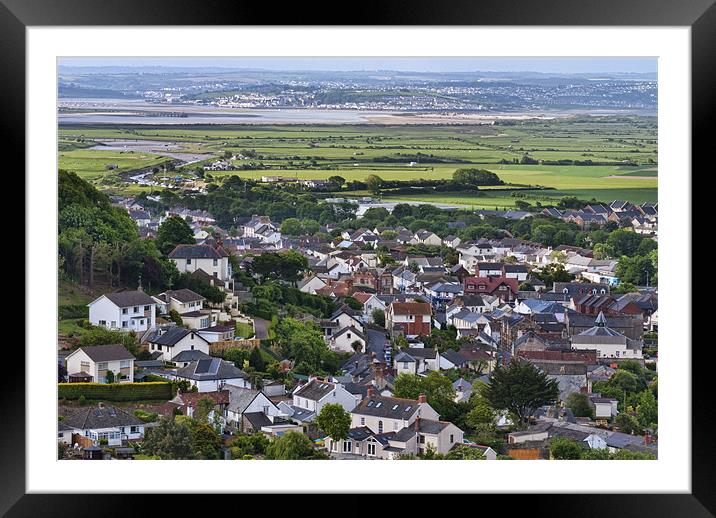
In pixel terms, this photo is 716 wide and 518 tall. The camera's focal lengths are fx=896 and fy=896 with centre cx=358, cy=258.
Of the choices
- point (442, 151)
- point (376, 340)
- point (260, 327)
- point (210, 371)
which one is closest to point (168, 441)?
point (210, 371)

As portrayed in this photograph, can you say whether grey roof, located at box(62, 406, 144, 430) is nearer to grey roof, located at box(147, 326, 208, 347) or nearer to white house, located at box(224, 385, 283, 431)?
white house, located at box(224, 385, 283, 431)

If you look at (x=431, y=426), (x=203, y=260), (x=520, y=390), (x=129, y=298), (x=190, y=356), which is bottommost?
(x=431, y=426)

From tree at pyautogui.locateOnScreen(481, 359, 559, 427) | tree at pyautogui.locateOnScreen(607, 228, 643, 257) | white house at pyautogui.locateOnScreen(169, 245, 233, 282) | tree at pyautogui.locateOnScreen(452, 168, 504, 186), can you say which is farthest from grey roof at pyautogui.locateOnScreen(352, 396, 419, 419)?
tree at pyautogui.locateOnScreen(452, 168, 504, 186)

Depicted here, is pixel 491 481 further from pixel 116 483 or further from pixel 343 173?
pixel 343 173

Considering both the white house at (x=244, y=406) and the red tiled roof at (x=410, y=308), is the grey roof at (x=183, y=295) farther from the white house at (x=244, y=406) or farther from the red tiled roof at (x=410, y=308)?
the red tiled roof at (x=410, y=308)

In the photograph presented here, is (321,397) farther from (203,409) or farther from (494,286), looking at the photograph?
(494,286)

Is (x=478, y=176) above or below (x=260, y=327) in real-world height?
above
